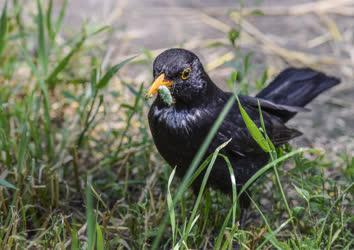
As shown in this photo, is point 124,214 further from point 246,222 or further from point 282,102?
point 282,102

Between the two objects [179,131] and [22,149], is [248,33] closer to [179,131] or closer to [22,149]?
[179,131]

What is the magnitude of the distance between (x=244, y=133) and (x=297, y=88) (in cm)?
83

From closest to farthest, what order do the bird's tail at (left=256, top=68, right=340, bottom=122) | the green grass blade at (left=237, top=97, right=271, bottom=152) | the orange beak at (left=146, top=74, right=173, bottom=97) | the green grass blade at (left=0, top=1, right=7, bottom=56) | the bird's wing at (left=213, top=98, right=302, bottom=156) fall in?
the green grass blade at (left=237, top=97, right=271, bottom=152), the orange beak at (left=146, top=74, right=173, bottom=97), the bird's wing at (left=213, top=98, right=302, bottom=156), the green grass blade at (left=0, top=1, right=7, bottom=56), the bird's tail at (left=256, top=68, right=340, bottom=122)

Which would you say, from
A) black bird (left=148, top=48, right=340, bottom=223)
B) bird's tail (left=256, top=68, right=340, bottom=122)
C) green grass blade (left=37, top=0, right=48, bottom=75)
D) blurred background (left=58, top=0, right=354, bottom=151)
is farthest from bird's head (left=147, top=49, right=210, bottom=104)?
blurred background (left=58, top=0, right=354, bottom=151)

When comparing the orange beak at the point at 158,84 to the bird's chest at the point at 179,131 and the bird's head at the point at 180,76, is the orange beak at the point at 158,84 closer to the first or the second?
the bird's head at the point at 180,76

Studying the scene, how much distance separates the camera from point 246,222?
4.30 m

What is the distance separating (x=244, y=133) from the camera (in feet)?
13.4

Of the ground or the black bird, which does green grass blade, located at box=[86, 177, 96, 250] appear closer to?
the ground

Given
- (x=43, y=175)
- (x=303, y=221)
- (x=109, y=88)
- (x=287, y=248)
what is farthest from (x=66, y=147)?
(x=287, y=248)

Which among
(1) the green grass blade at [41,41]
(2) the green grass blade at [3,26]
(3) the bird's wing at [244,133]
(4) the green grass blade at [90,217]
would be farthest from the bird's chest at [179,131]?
(2) the green grass blade at [3,26]

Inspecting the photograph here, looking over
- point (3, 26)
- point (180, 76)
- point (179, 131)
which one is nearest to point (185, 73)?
point (180, 76)

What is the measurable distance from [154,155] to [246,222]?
765 millimetres

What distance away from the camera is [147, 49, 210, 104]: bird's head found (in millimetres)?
3771

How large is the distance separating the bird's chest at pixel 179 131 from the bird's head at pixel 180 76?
89mm
